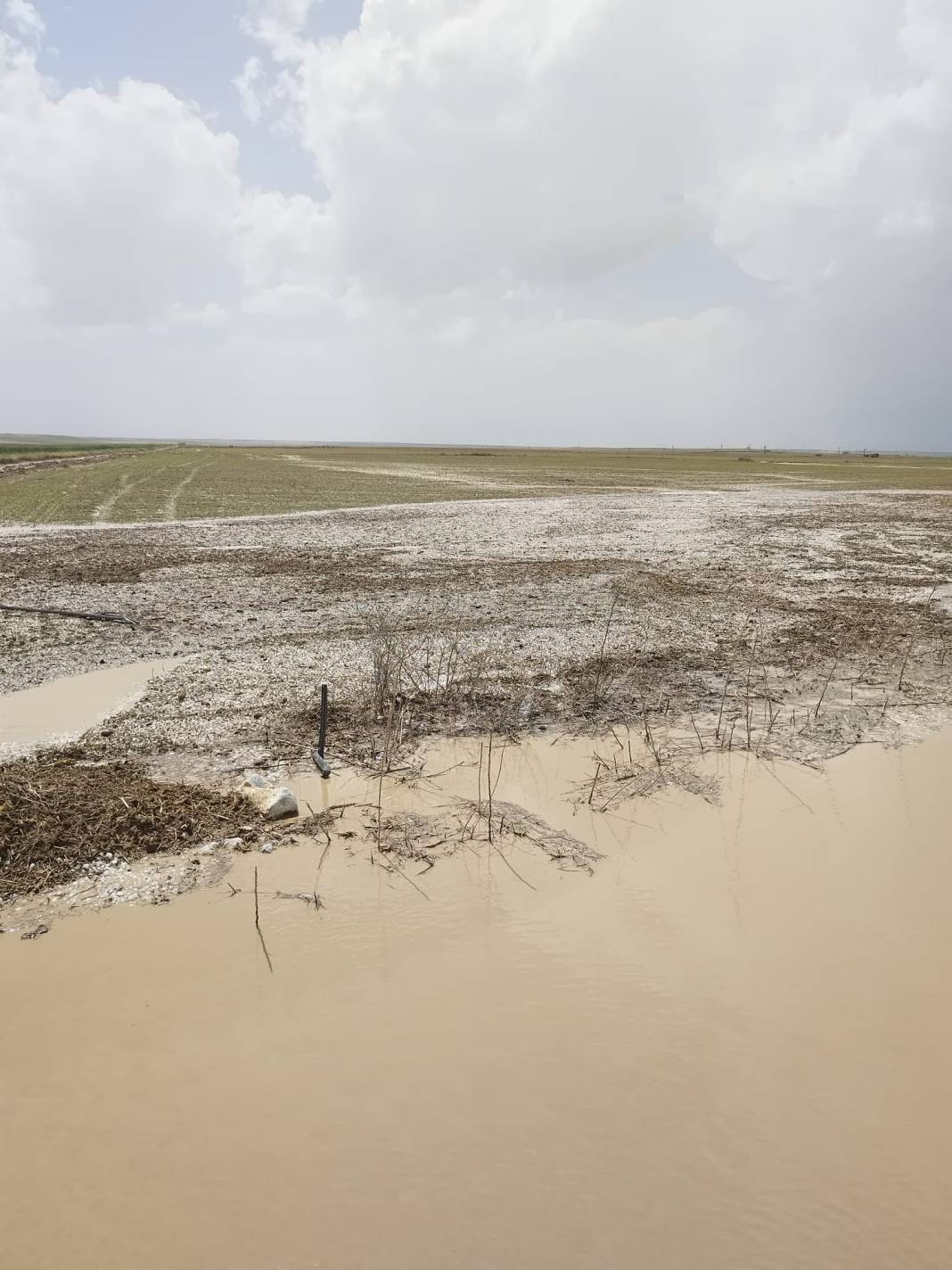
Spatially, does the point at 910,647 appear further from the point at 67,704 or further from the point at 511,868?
the point at 67,704

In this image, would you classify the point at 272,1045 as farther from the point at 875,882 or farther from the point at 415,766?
the point at 875,882

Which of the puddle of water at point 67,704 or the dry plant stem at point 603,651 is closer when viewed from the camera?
the puddle of water at point 67,704

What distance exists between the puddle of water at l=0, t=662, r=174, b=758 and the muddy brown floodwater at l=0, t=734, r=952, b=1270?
11.7 feet

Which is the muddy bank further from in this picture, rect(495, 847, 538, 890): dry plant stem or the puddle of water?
rect(495, 847, 538, 890): dry plant stem

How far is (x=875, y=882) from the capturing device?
5.44m

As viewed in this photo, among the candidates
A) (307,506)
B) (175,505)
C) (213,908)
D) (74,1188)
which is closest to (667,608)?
(213,908)

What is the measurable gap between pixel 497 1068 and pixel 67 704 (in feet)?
22.7

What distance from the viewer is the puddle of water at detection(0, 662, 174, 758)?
7.73m

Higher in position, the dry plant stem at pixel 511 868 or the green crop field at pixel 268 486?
the green crop field at pixel 268 486

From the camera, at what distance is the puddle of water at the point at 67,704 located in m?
7.73

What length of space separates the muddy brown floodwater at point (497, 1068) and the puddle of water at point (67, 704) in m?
3.56

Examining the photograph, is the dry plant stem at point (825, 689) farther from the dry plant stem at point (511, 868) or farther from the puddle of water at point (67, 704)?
the puddle of water at point (67, 704)

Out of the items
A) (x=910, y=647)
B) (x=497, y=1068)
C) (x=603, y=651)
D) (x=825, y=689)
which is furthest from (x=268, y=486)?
(x=497, y=1068)

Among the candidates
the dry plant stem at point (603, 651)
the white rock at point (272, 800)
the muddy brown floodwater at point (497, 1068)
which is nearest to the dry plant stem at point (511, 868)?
the muddy brown floodwater at point (497, 1068)
